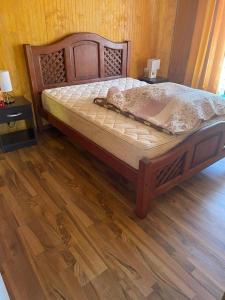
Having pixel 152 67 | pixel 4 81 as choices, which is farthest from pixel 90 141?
pixel 152 67

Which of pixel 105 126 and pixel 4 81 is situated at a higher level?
pixel 4 81

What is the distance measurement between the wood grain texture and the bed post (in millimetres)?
2167

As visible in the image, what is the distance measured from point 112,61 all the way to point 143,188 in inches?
99.9

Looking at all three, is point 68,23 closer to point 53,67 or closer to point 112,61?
point 53,67

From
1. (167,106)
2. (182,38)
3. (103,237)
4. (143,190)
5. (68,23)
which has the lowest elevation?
(103,237)

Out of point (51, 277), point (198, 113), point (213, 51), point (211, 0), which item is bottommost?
point (51, 277)

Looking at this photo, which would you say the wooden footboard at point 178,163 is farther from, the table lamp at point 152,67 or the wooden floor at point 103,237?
the table lamp at point 152,67

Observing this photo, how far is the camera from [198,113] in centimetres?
192

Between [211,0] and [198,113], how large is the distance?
7.29ft

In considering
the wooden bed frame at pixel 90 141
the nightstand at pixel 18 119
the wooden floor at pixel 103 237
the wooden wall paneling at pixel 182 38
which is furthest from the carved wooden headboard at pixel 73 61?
the wooden floor at pixel 103 237

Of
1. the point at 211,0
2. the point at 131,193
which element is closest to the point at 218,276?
the point at 131,193

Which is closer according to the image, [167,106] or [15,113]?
[167,106]

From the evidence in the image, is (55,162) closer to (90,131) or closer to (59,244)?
(90,131)

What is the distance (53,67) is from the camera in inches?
118
